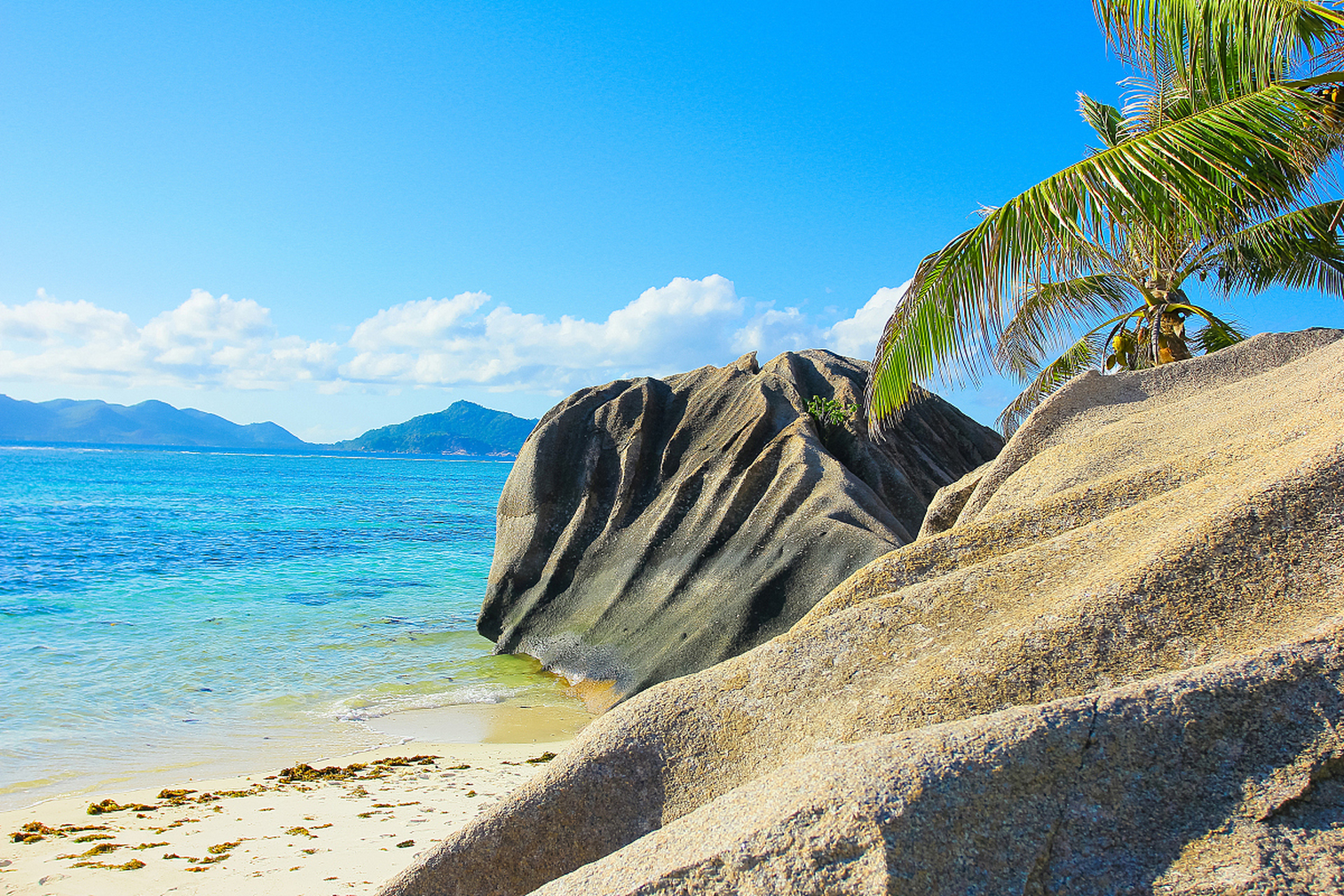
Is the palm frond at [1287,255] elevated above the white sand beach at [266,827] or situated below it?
above

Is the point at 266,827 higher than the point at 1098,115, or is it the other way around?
the point at 1098,115

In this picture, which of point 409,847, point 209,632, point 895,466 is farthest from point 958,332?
point 209,632

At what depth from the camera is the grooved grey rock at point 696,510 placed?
11.3 m

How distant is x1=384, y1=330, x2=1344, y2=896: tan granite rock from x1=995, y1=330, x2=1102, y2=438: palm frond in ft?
28.9

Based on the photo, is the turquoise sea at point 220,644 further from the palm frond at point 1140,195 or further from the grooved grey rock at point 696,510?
the palm frond at point 1140,195

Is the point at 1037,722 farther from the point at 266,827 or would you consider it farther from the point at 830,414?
the point at 830,414

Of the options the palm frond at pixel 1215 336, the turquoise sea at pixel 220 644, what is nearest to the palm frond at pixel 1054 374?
the palm frond at pixel 1215 336

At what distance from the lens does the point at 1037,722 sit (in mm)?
2496

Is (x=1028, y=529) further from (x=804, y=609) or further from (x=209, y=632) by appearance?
(x=209, y=632)

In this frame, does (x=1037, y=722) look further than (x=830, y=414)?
No

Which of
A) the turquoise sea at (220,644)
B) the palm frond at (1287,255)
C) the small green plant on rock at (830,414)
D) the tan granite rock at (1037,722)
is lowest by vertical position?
the turquoise sea at (220,644)

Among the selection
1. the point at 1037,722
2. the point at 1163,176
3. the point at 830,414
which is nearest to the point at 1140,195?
the point at 1163,176

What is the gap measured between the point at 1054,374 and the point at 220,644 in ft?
47.5

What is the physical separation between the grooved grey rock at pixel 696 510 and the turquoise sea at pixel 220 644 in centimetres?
119
